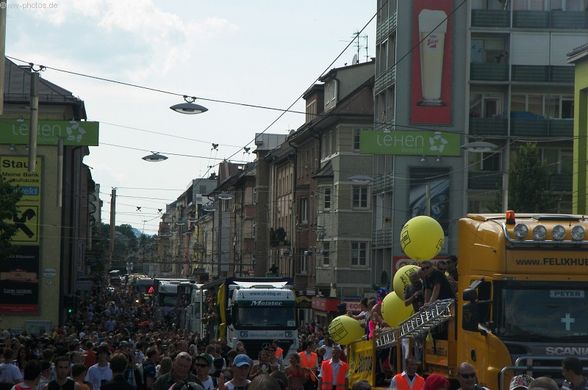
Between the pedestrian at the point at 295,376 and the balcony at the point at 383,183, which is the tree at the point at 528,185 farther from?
the pedestrian at the point at 295,376

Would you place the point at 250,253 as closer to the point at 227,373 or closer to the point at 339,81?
the point at 339,81

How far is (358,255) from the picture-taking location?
7325cm

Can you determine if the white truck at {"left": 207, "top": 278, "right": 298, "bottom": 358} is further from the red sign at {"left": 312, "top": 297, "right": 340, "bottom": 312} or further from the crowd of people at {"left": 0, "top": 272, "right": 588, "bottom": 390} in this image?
Result: the red sign at {"left": 312, "top": 297, "right": 340, "bottom": 312}

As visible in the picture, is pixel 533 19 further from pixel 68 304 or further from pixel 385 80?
pixel 68 304

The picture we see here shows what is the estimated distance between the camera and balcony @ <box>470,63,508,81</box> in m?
62.0

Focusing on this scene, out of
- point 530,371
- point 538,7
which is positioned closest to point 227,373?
point 530,371

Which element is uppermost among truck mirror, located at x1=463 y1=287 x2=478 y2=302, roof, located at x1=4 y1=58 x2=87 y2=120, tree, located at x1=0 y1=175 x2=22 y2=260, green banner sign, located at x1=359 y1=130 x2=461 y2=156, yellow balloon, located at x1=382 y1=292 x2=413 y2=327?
roof, located at x1=4 y1=58 x2=87 y2=120

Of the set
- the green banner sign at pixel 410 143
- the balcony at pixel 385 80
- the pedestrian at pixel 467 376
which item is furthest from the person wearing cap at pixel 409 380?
the balcony at pixel 385 80

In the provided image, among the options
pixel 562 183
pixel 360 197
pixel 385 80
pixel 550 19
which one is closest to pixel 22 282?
pixel 385 80

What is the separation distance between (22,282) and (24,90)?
11.4 metres

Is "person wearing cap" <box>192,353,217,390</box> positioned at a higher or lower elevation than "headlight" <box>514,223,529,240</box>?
lower

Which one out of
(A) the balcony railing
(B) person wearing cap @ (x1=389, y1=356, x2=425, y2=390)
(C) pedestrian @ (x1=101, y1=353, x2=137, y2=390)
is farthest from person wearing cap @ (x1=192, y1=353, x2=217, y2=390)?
(A) the balcony railing

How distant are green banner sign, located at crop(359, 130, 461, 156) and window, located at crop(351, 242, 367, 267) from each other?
42.4 metres

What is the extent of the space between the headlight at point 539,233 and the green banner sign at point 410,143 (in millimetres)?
15042
